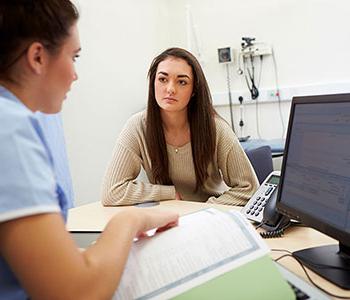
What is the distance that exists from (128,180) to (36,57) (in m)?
1.19

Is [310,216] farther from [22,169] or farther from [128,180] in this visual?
[128,180]

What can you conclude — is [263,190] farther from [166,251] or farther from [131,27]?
[131,27]

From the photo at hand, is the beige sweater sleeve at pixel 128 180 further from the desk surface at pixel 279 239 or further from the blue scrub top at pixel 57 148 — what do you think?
the blue scrub top at pixel 57 148

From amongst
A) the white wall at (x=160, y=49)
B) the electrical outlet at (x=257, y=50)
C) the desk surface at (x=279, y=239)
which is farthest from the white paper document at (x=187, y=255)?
the electrical outlet at (x=257, y=50)

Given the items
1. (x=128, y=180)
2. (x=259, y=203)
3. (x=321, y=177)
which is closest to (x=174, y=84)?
(x=128, y=180)

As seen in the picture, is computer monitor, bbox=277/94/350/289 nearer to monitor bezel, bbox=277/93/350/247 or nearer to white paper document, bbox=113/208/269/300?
monitor bezel, bbox=277/93/350/247

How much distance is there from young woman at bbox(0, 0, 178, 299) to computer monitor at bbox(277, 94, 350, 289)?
1.47ft

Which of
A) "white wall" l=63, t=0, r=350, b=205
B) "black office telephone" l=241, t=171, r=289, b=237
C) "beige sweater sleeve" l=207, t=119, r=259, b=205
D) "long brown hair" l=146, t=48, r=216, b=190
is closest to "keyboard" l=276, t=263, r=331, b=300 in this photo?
"black office telephone" l=241, t=171, r=289, b=237

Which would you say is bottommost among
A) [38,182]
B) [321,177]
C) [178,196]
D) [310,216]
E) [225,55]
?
[178,196]

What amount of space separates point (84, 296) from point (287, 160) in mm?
692

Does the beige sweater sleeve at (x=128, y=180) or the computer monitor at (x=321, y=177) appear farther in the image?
the beige sweater sleeve at (x=128, y=180)

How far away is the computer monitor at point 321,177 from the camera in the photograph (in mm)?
876

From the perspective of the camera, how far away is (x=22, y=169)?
0.56 m

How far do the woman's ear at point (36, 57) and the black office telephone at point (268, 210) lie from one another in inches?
32.2
